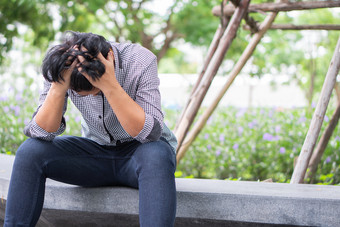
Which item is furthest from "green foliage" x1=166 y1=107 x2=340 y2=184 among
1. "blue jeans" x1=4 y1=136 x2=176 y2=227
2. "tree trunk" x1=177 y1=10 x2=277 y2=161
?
"blue jeans" x1=4 y1=136 x2=176 y2=227

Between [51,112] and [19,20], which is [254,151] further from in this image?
[19,20]

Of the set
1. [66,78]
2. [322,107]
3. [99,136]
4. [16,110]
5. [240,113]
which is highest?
[66,78]

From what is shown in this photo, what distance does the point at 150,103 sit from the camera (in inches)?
66.9

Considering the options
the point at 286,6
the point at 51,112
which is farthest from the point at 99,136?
the point at 286,6

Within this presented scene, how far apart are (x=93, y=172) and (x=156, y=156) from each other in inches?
13.7

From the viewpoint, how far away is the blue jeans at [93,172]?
1533mm

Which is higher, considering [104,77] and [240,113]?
[104,77]

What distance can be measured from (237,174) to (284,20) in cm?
886

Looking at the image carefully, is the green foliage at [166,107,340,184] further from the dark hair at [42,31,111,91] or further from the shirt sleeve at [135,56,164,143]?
the dark hair at [42,31,111,91]

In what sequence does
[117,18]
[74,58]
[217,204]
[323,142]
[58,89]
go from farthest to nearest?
[117,18] → [323,142] → [217,204] → [58,89] → [74,58]

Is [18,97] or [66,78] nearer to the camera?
[66,78]

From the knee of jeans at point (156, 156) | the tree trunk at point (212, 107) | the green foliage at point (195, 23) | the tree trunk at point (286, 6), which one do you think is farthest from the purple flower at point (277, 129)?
the green foliage at point (195, 23)

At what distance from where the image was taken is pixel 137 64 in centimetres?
176

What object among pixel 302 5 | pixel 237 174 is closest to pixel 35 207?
pixel 302 5
